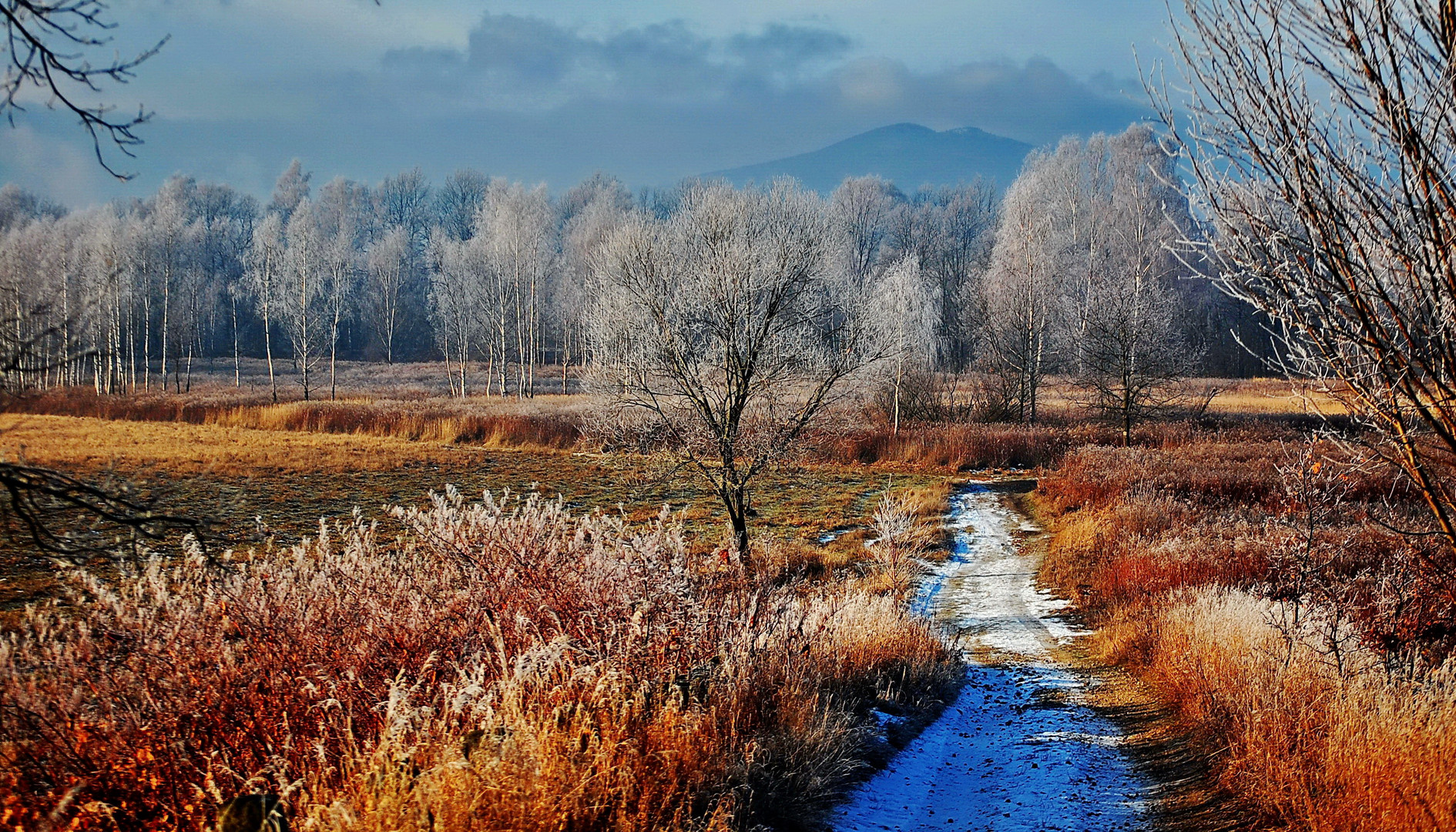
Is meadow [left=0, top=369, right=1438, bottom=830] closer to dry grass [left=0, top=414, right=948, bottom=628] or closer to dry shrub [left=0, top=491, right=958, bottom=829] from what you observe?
dry shrub [left=0, top=491, right=958, bottom=829]

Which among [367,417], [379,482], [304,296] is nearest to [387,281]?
[304,296]

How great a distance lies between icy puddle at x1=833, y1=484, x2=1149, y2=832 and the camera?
18.7 feet

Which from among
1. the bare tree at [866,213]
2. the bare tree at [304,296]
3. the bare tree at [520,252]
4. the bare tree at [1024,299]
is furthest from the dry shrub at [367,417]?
the bare tree at [866,213]

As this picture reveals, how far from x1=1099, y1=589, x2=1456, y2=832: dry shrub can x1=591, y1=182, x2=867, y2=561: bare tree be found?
7585mm

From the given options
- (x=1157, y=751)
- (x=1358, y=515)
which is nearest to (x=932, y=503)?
(x=1358, y=515)

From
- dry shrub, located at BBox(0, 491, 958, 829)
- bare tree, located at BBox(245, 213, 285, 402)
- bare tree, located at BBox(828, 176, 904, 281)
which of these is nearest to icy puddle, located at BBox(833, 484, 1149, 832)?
dry shrub, located at BBox(0, 491, 958, 829)

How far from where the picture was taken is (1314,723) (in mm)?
5680

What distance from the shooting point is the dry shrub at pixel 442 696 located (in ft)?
12.1

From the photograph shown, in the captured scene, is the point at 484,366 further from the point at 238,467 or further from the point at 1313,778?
the point at 1313,778

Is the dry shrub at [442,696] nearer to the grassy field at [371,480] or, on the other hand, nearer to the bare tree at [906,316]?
the grassy field at [371,480]

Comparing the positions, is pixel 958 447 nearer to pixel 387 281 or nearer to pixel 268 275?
pixel 268 275

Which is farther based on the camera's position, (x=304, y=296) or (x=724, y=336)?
(x=304, y=296)

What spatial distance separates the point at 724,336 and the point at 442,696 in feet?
34.7

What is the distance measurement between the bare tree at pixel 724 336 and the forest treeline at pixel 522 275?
1.18 meters
